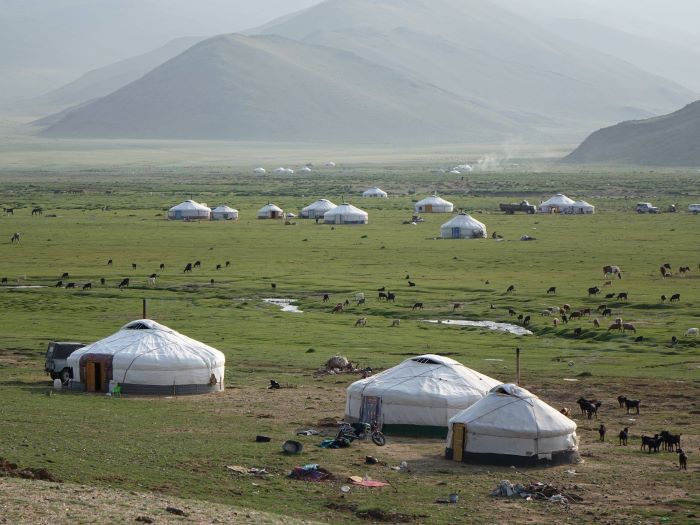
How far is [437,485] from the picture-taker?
79.5 ft

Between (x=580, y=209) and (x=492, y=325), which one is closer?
(x=492, y=325)

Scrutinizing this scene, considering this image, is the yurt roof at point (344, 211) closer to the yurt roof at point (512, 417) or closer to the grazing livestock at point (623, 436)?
the grazing livestock at point (623, 436)

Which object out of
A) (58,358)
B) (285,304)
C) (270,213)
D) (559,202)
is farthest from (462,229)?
(58,358)

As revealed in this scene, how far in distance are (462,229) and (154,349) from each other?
Result: 4791 cm

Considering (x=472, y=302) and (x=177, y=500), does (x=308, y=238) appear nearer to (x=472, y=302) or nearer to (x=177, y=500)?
(x=472, y=302)

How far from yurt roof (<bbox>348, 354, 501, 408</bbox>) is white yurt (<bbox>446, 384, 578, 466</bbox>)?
236 centimetres

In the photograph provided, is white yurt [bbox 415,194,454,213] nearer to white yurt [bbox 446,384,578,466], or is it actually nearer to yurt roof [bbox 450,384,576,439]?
yurt roof [bbox 450,384,576,439]

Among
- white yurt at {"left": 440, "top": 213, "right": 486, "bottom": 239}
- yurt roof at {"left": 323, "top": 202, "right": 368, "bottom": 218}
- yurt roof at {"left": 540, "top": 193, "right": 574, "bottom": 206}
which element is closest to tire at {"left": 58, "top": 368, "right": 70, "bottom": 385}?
white yurt at {"left": 440, "top": 213, "right": 486, "bottom": 239}

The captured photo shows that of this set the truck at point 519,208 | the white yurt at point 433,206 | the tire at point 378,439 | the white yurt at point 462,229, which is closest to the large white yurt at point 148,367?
the tire at point 378,439

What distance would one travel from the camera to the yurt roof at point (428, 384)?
29.1 m

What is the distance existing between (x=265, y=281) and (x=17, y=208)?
52909 millimetres

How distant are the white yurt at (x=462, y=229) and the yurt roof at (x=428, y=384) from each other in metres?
49.8

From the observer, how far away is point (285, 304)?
1996 inches

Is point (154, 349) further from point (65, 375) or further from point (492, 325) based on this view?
point (492, 325)
